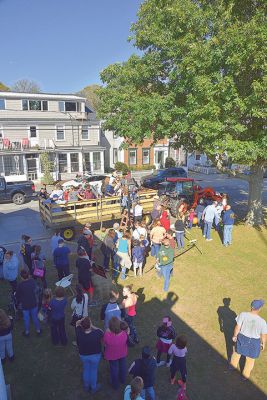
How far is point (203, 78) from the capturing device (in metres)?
11.7

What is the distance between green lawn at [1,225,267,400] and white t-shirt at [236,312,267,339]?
121cm

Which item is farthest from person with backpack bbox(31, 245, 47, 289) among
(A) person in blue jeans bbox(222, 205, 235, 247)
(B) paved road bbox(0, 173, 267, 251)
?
(A) person in blue jeans bbox(222, 205, 235, 247)

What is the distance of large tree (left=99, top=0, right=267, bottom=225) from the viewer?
11422 mm

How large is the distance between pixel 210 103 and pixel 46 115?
25.4 meters

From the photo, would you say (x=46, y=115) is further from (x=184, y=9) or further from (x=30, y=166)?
(x=184, y=9)

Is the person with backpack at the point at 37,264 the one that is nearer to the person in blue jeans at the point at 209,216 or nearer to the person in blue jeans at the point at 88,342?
the person in blue jeans at the point at 88,342

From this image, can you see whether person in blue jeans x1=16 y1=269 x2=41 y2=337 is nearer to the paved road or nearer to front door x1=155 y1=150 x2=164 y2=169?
the paved road

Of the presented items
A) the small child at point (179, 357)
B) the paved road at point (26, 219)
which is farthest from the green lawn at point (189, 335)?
the paved road at point (26, 219)

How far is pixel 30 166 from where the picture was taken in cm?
3300

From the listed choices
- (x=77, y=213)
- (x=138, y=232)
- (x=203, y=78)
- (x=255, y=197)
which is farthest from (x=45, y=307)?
(x=255, y=197)

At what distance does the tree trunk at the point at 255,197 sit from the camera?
1554 centimetres

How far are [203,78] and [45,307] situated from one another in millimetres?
9329

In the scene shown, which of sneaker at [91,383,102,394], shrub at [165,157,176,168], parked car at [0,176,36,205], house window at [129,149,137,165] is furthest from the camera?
shrub at [165,157,176,168]

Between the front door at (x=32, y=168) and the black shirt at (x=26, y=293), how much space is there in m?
27.2
